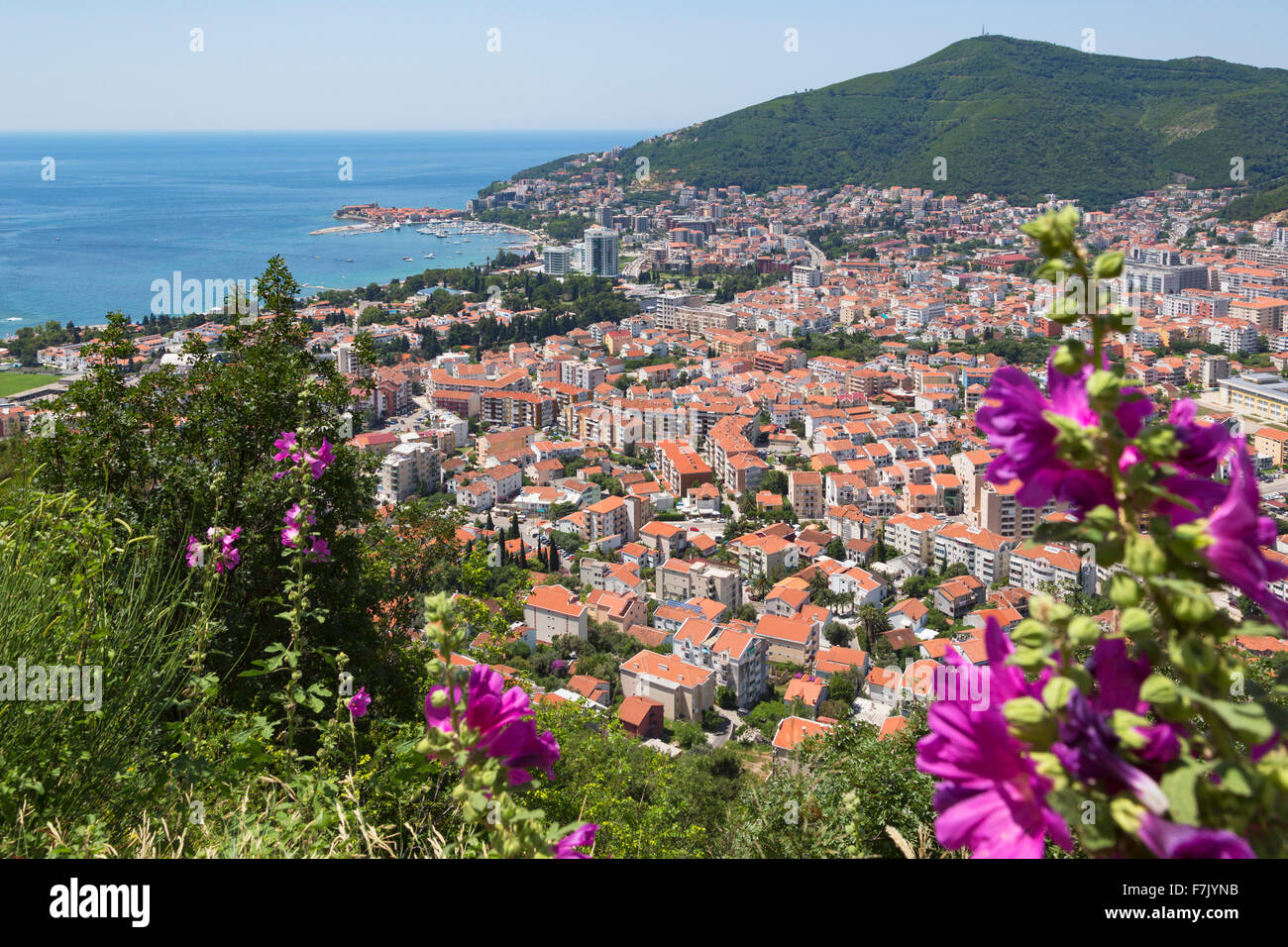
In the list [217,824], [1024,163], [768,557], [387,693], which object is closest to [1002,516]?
[768,557]

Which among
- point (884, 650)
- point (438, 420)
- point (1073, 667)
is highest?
point (1073, 667)

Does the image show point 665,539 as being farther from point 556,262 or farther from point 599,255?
point 599,255

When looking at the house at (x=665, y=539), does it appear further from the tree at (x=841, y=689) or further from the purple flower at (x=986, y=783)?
the purple flower at (x=986, y=783)

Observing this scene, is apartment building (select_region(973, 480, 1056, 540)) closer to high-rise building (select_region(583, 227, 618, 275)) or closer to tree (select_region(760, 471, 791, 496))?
tree (select_region(760, 471, 791, 496))

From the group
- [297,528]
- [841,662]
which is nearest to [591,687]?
[841,662]

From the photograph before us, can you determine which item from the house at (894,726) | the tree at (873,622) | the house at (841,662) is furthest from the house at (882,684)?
the house at (894,726)
